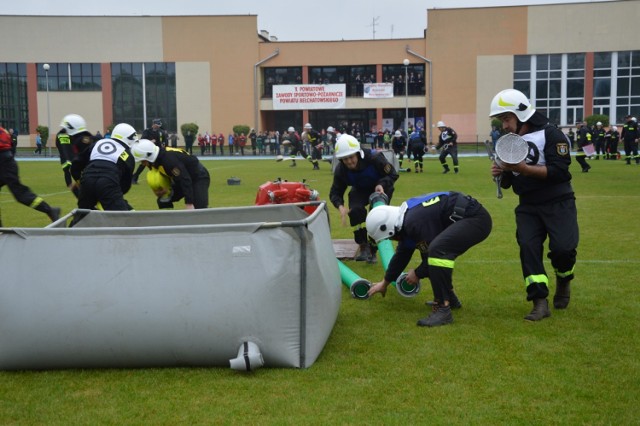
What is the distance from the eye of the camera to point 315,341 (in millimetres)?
5445

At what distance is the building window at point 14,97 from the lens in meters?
62.8

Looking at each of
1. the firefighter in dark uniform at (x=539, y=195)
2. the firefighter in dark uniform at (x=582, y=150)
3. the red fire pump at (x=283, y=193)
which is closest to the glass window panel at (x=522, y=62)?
the firefighter in dark uniform at (x=582, y=150)

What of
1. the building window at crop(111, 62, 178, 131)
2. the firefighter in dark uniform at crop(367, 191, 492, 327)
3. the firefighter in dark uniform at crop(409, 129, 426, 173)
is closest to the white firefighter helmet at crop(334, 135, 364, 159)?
the firefighter in dark uniform at crop(367, 191, 492, 327)

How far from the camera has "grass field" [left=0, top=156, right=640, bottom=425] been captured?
4.51 m

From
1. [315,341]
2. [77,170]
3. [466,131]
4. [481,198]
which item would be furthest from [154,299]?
[466,131]

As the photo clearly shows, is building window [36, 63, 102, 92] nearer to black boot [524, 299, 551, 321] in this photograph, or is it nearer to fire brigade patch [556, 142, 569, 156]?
fire brigade patch [556, 142, 569, 156]

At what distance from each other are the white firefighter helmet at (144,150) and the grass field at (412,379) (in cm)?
312

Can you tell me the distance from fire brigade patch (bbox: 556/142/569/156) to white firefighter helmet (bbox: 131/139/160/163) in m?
4.96

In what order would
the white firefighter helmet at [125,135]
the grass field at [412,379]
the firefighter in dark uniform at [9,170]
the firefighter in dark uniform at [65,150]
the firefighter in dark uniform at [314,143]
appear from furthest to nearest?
the firefighter in dark uniform at [314,143] → the firefighter in dark uniform at [65,150] → the firefighter in dark uniform at [9,170] → the white firefighter helmet at [125,135] → the grass field at [412,379]

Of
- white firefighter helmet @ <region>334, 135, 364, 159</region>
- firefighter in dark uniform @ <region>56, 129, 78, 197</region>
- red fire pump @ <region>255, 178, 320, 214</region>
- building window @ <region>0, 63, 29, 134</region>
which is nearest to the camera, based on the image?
white firefighter helmet @ <region>334, 135, 364, 159</region>

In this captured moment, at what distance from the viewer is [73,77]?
62594mm

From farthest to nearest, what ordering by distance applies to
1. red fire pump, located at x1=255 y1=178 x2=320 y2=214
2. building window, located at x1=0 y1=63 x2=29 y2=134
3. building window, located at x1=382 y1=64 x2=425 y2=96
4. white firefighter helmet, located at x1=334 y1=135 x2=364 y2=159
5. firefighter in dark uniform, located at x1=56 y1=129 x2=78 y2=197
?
building window, located at x1=0 y1=63 x2=29 y2=134
building window, located at x1=382 y1=64 x2=425 y2=96
firefighter in dark uniform, located at x1=56 y1=129 x2=78 y2=197
red fire pump, located at x1=255 y1=178 x2=320 y2=214
white firefighter helmet, located at x1=334 y1=135 x2=364 y2=159

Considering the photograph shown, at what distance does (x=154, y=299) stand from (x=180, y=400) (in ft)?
2.64

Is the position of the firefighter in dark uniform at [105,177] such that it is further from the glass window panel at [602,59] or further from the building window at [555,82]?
the glass window panel at [602,59]
